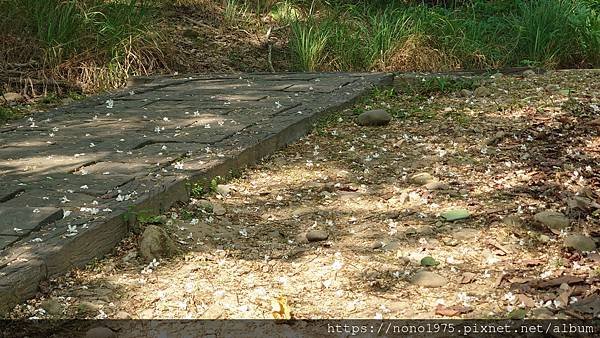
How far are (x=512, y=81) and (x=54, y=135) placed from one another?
286cm

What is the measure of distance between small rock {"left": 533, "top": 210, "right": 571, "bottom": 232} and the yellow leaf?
97 centimetres

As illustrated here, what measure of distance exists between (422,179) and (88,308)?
4.90 feet

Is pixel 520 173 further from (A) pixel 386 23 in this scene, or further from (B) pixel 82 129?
(A) pixel 386 23

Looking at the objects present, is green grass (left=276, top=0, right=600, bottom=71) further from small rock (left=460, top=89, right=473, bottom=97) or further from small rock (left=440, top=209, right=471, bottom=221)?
small rock (left=440, top=209, right=471, bottom=221)

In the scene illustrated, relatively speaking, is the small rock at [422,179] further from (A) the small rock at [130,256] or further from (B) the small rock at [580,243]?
(A) the small rock at [130,256]

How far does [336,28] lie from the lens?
20.1 feet

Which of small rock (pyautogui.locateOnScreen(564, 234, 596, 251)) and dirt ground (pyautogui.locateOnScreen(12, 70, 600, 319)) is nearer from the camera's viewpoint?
dirt ground (pyautogui.locateOnScreen(12, 70, 600, 319))

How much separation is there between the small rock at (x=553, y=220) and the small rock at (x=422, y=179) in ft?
1.95

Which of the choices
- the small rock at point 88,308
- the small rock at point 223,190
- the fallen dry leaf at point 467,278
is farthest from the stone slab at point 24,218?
the fallen dry leaf at point 467,278

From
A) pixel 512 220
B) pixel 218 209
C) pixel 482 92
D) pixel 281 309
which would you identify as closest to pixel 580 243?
pixel 512 220

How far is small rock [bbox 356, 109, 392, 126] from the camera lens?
13.3 ft

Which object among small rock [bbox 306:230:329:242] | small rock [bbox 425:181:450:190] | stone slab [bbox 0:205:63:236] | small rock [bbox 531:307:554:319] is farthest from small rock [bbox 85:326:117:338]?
small rock [bbox 425:181:450:190]

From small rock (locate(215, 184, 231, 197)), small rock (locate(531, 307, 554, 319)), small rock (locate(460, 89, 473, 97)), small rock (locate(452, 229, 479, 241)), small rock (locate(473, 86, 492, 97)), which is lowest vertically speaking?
small rock (locate(460, 89, 473, 97))

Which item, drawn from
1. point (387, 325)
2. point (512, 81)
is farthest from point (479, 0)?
point (387, 325)
